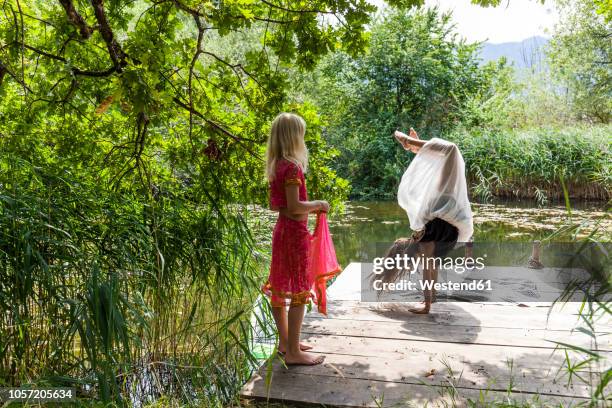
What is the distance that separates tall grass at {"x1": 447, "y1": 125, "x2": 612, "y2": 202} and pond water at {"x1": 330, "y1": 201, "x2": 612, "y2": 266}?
734mm

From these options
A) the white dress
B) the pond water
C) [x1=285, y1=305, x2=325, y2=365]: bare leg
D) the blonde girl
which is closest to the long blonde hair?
the blonde girl

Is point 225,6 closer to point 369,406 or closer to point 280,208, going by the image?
point 280,208

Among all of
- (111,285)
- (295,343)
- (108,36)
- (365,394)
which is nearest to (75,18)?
(108,36)

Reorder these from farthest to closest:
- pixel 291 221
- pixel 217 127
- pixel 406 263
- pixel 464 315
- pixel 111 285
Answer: pixel 406 263, pixel 464 315, pixel 217 127, pixel 291 221, pixel 111 285

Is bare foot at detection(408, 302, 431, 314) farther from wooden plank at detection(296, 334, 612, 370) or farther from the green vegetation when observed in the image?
the green vegetation

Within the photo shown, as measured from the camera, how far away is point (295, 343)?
3.25 m

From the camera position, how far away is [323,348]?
3582mm

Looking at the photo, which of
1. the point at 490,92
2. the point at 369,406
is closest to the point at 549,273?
the point at 369,406

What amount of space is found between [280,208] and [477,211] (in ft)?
33.2

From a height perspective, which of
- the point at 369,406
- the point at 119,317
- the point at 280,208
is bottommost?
the point at 369,406

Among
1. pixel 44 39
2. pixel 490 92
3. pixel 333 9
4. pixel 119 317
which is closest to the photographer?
pixel 119 317

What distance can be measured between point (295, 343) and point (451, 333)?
1.28 m

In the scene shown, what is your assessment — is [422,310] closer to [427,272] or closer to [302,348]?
[427,272]

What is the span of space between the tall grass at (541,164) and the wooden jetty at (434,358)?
383 inches
